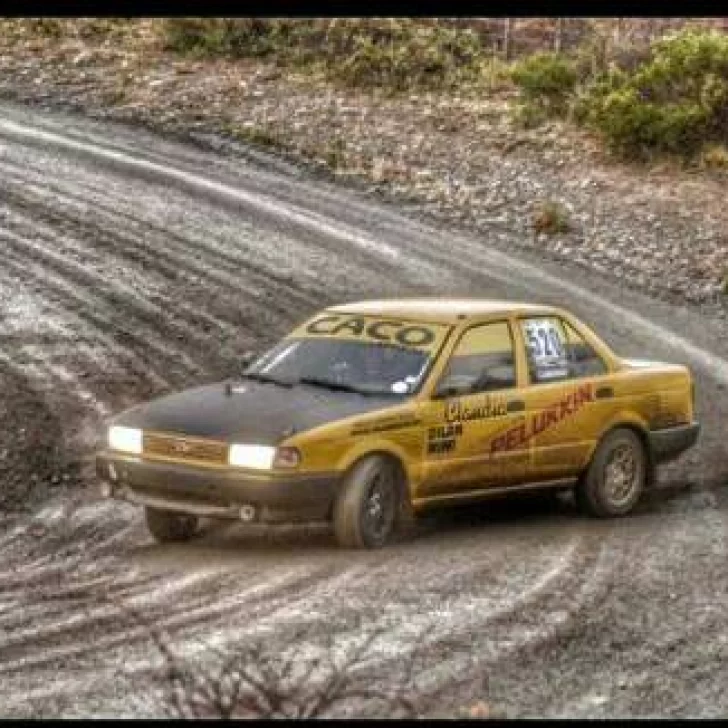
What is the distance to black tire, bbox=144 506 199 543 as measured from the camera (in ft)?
35.8

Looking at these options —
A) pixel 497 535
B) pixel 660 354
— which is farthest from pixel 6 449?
pixel 660 354

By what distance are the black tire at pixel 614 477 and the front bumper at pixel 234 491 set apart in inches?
105

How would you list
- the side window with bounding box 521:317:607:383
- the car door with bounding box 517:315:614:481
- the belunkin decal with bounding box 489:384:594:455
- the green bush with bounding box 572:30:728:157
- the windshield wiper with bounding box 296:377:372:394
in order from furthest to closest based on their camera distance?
the green bush with bounding box 572:30:728:157, the side window with bounding box 521:317:607:383, the car door with bounding box 517:315:614:481, the belunkin decal with bounding box 489:384:594:455, the windshield wiper with bounding box 296:377:372:394

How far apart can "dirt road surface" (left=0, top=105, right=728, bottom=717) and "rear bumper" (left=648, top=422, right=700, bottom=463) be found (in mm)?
426

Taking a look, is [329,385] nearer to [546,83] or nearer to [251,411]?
[251,411]

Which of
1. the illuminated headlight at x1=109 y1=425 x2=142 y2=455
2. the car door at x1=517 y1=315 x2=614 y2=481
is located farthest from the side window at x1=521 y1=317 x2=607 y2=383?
the illuminated headlight at x1=109 y1=425 x2=142 y2=455

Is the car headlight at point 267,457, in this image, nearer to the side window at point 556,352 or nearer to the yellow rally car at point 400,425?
the yellow rally car at point 400,425

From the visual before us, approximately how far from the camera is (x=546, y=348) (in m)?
12.0

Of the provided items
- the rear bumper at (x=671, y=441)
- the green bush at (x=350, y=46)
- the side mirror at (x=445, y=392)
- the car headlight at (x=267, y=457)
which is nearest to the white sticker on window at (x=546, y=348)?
the side mirror at (x=445, y=392)

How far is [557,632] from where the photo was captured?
850 centimetres

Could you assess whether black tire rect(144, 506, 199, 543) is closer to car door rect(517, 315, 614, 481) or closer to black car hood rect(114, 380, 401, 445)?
black car hood rect(114, 380, 401, 445)

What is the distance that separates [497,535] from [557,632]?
2807mm

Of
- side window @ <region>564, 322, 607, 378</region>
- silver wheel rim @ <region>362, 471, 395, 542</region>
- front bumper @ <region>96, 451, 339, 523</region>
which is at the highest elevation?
side window @ <region>564, 322, 607, 378</region>

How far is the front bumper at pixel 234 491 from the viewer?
1009cm
